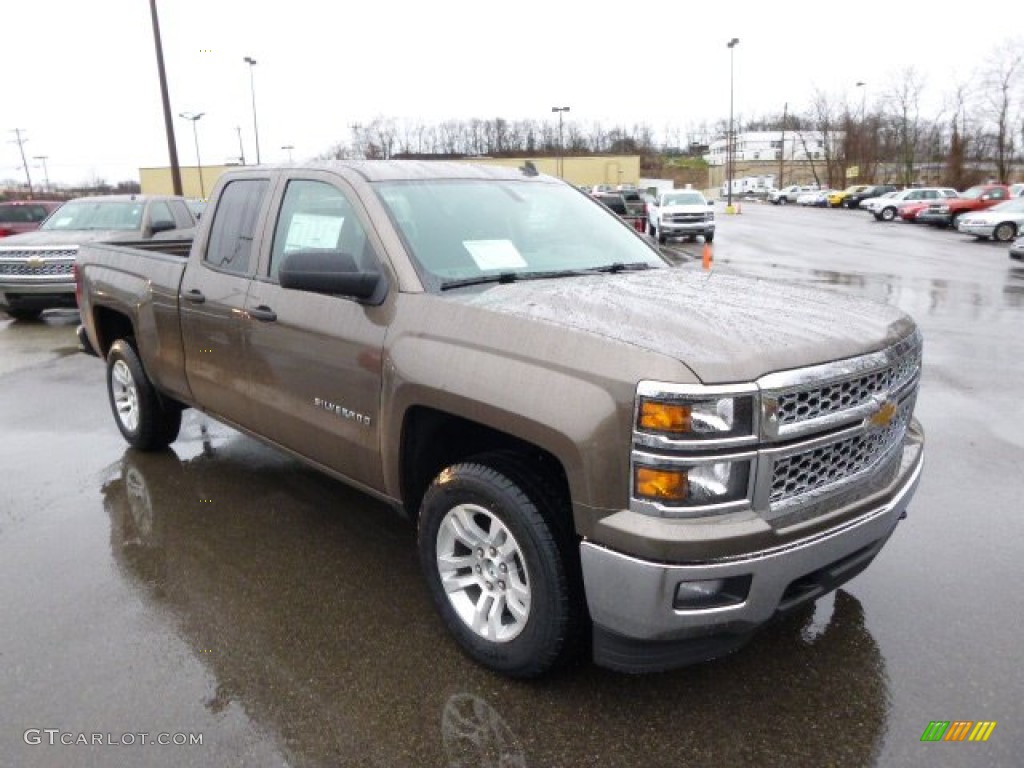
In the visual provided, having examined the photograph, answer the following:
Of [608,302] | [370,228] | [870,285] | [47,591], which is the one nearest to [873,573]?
[608,302]

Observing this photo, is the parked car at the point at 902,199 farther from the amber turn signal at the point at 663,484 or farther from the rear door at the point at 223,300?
the amber turn signal at the point at 663,484

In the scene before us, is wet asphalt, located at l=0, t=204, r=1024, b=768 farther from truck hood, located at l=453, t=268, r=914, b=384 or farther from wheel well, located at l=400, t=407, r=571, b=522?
truck hood, located at l=453, t=268, r=914, b=384

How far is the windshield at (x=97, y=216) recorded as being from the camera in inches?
486

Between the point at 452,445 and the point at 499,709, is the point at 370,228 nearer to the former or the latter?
the point at 452,445

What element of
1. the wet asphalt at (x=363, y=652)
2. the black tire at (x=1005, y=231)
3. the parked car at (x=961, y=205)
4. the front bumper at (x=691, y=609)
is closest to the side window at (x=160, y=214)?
the wet asphalt at (x=363, y=652)

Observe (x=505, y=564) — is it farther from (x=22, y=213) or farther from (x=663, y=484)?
(x=22, y=213)

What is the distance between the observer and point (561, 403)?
8.29 feet

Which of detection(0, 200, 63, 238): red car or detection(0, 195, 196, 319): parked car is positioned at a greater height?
detection(0, 200, 63, 238): red car

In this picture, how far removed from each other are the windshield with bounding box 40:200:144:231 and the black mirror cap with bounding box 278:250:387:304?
10410 mm

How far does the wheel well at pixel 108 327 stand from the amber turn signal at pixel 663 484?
15.7 feet

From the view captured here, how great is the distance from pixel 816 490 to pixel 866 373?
43 centimetres

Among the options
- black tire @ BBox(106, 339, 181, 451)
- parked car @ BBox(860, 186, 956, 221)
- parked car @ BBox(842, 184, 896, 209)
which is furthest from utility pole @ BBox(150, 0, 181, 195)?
parked car @ BBox(842, 184, 896, 209)

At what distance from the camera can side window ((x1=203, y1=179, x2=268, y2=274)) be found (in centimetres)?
424

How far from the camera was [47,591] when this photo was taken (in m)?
3.72
